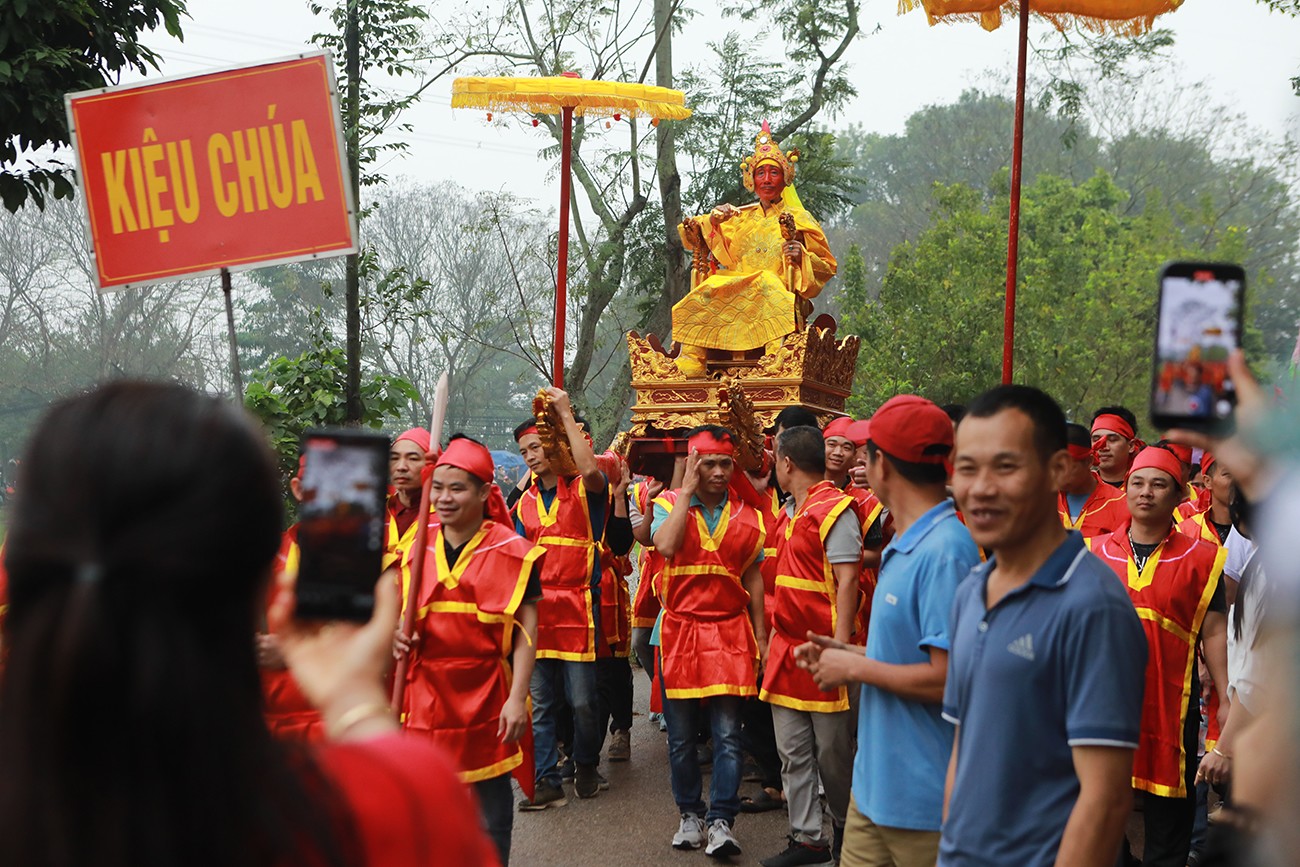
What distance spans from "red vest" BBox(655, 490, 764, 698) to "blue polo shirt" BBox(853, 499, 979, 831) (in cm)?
302

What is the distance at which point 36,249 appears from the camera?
98.9ft

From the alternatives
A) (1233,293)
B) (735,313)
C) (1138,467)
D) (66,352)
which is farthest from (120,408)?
(66,352)

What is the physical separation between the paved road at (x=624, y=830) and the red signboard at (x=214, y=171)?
3701mm

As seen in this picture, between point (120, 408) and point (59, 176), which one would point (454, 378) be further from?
point (120, 408)

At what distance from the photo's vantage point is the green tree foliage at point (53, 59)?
716cm

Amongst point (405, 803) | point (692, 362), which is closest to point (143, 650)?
point (405, 803)

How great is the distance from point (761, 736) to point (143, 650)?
720cm

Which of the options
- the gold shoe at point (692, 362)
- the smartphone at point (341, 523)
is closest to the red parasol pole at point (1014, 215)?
the smartphone at point (341, 523)

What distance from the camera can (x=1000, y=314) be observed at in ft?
78.1

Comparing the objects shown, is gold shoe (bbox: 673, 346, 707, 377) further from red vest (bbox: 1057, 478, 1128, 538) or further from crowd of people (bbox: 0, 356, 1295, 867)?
red vest (bbox: 1057, 478, 1128, 538)

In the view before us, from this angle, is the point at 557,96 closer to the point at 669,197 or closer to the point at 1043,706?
the point at 1043,706

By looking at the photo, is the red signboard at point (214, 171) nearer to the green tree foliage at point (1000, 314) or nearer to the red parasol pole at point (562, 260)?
the red parasol pole at point (562, 260)

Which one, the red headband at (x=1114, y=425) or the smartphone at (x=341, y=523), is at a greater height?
the smartphone at (x=341, y=523)

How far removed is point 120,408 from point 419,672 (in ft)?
12.8
